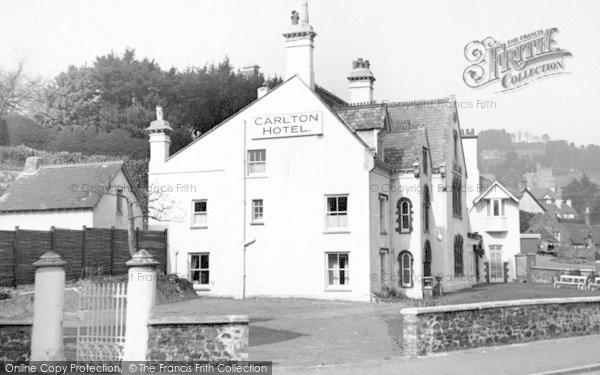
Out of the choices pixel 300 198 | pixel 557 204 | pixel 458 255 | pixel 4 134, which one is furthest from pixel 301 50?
pixel 557 204

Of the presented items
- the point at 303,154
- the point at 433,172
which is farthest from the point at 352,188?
the point at 433,172

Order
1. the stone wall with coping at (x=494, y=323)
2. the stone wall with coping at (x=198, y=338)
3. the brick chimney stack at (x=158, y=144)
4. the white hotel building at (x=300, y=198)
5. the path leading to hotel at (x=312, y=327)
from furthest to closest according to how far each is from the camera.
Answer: the brick chimney stack at (x=158, y=144) → the white hotel building at (x=300, y=198) → the path leading to hotel at (x=312, y=327) → the stone wall with coping at (x=494, y=323) → the stone wall with coping at (x=198, y=338)

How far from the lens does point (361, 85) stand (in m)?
40.0

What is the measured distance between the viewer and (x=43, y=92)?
204ft

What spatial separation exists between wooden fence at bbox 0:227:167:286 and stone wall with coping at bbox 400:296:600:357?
16.7m

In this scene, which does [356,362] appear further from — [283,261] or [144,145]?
[144,145]

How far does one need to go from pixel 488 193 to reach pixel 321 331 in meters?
35.0

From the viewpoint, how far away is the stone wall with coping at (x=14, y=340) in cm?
1422

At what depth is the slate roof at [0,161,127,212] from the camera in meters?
39.1

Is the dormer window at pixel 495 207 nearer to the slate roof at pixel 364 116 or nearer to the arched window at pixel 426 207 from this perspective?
the arched window at pixel 426 207

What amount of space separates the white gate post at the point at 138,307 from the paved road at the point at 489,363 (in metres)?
2.70

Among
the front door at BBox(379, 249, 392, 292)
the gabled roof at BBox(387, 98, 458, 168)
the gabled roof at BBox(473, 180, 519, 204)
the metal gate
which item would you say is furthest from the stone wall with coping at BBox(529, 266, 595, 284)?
the metal gate

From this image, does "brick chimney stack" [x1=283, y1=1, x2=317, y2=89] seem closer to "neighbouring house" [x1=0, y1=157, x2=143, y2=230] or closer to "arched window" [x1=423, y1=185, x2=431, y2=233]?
"arched window" [x1=423, y1=185, x2=431, y2=233]

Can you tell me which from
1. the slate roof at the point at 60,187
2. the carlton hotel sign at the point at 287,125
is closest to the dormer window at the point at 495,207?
the carlton hotel sign at the point at 287,125
